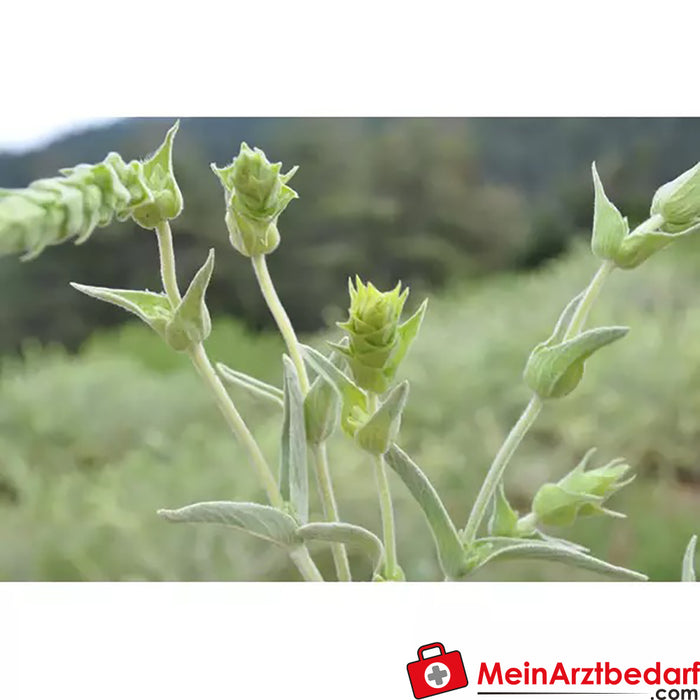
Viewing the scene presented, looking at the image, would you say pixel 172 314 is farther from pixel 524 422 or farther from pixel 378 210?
pixel 378 210

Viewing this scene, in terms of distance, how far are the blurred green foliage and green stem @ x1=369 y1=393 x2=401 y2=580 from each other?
552 millimetres

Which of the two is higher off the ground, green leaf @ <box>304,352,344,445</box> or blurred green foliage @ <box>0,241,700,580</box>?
green leaf @ <box>304,352,344,445</box>

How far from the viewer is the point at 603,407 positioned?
1017 mm

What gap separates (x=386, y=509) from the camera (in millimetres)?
299

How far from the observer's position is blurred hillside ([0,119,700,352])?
1.05m

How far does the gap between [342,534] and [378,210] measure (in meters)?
0.88

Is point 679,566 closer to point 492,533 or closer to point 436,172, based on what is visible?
point 436,172
